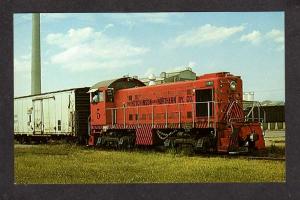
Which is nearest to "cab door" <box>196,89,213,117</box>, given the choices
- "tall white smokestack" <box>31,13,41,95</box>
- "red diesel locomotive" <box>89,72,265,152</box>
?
"red diesel locomotive" <box>89,72,265,152</box>

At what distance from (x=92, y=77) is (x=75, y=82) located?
19.2 inches

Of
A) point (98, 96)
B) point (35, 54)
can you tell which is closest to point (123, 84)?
point (98, 96)

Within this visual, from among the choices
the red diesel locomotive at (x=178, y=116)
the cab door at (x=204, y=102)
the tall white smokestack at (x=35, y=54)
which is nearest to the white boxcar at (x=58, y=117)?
the red diesel locomotive at (x=178, y=116)

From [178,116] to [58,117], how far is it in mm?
5859

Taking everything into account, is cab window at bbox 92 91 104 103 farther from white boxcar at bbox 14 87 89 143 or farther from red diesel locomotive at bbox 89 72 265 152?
white boxcar at bbox 14 87 89 143

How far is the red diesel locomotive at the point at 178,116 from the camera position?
15.6m

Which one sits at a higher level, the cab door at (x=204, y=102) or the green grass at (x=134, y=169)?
the cab door at (x=204, y=102)

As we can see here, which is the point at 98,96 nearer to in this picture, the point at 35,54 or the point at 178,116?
the point at 178,116

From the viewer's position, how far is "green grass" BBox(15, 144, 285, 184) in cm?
1265

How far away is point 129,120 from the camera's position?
17859 millimetres

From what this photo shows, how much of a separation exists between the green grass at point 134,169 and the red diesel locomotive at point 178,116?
4.64ft

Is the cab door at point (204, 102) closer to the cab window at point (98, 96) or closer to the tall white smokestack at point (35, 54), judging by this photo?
the cab window at point (98, 96)

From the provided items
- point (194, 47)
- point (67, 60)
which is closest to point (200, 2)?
point (194, 47)

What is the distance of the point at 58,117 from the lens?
20781 millimetres
